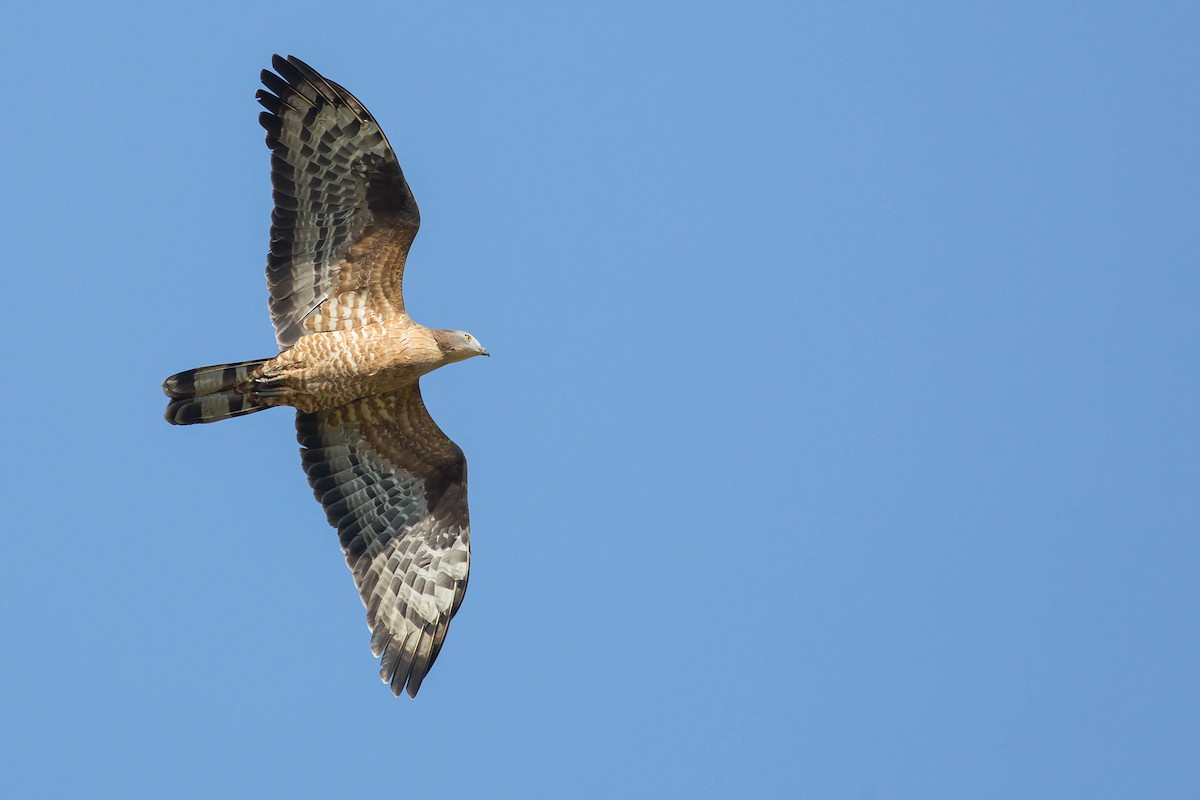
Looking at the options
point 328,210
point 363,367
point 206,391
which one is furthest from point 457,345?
point 206,391

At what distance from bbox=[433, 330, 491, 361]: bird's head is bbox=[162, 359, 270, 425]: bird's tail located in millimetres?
1647

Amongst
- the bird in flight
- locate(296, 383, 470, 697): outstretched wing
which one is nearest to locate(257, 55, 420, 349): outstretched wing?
the bird in flight

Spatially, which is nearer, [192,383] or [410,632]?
[192,383]

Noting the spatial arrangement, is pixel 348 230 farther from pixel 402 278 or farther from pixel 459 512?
pixel 459 512

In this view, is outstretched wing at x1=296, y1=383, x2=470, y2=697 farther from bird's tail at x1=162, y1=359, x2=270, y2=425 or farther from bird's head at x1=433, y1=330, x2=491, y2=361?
bird's tail at x1=162, y1=359, x2=270, y2=425

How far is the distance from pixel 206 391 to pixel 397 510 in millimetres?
2345

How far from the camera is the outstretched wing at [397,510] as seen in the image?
15805 mm

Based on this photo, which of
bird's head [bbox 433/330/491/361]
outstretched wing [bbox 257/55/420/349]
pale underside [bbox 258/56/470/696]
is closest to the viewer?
outstretched wing [bbox 257/55/420/349]

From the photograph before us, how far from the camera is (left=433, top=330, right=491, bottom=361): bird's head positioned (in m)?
15.5

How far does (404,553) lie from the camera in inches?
632

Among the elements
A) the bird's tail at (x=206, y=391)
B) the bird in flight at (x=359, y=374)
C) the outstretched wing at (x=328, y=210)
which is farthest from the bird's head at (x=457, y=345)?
the bird's tail at (x=206, y=391)

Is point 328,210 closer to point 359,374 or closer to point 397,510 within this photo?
point 359,374

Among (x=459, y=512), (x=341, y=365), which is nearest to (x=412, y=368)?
(x=341, y=365)

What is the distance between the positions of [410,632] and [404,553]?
778 millimetres
